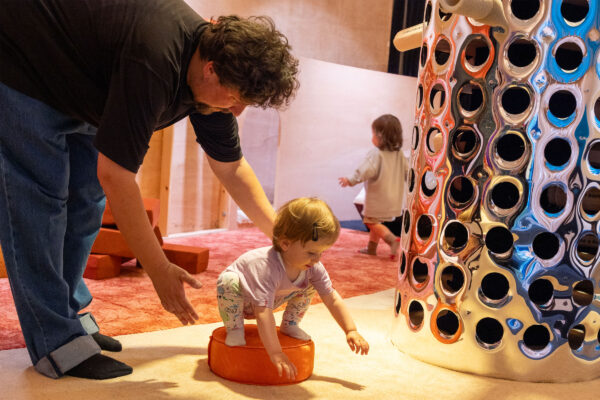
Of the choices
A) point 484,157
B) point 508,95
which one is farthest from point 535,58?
point 484,157

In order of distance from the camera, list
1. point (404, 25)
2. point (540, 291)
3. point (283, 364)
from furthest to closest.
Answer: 1. point (404, 25)
2. point (540, 291)
3. point (283, 364)

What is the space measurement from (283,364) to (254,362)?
15cm

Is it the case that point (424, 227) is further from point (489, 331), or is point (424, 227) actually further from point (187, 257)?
point (187, 257)

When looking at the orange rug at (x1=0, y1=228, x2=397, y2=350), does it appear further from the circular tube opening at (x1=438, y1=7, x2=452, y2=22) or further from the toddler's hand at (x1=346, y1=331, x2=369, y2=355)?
the circular tube opening at (x1=438, y1=7, x2=452, y2=22)

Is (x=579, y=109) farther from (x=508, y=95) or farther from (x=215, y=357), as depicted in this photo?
(x=215, y=357)

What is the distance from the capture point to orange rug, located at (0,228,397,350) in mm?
2301

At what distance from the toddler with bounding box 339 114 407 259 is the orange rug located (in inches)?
11.0

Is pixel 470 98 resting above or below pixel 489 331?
above

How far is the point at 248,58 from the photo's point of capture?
4.68 feet

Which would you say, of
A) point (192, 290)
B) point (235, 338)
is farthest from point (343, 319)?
point (192, 290)

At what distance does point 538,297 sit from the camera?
6.95 feet

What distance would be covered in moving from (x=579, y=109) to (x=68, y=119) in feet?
5.03

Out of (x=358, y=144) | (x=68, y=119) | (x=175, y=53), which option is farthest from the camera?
(x=358, y=144)

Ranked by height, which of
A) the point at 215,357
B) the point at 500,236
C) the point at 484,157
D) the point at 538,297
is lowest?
the point at 215,357
